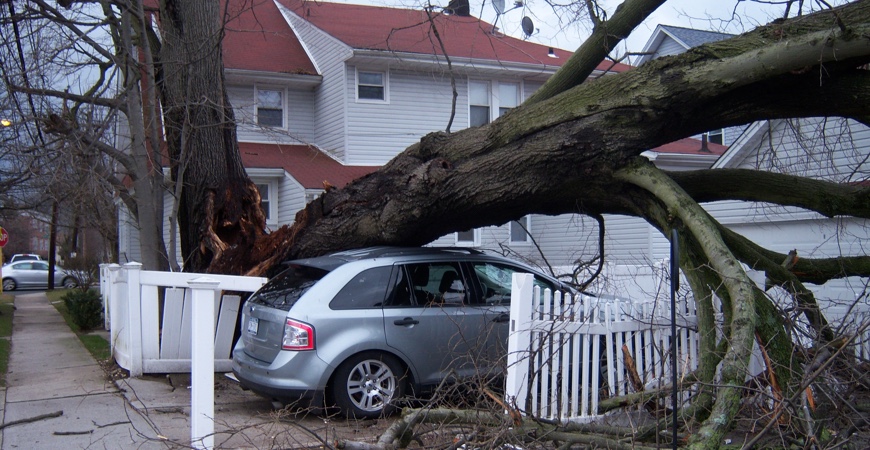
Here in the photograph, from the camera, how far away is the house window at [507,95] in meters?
19.9

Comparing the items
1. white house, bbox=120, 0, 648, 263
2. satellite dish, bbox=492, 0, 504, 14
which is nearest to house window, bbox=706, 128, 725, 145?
white house, bbox=120, 0, 648, 263

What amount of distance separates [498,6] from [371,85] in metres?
9.47

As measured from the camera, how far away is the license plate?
7215 millimetres

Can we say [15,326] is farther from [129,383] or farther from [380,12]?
[380,12]

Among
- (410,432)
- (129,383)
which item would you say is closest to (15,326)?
(129,383)

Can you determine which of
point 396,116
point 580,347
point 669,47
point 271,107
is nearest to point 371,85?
point 396,116

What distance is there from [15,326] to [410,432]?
Result: 1482 centimetres

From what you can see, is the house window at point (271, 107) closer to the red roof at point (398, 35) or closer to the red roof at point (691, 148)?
the red roof at point (398, 35)

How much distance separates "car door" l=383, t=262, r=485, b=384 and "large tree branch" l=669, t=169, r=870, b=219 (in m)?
2.51

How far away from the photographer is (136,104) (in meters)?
10.6

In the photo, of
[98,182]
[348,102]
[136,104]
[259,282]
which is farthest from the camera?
[348,102]

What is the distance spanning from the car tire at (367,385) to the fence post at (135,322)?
118 inches

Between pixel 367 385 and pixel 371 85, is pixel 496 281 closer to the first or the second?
pixel 367 385

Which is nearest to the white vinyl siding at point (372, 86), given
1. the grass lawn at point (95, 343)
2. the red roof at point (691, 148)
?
the red roof at point (691, 148)
